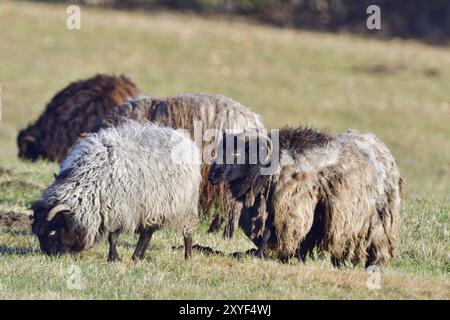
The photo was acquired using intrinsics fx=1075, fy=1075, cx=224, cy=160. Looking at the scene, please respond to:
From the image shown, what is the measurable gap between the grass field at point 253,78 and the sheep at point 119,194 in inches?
37.1

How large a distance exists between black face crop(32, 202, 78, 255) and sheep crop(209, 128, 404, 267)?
1609mm

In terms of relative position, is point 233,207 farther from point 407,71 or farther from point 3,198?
point 407,71

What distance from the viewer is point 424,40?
4591cm

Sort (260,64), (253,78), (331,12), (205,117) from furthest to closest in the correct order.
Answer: (331,12), (260,64), (253,78), (205,117)

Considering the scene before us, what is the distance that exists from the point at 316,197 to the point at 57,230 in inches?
107

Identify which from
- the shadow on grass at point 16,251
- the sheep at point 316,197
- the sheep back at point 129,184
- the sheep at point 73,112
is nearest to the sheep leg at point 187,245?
→ the sheep back at point 129,184

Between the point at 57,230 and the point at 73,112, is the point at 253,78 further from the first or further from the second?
the point at 57,230

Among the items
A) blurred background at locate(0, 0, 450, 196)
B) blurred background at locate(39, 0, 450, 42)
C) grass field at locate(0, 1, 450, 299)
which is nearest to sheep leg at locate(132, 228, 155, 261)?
grass field at locate(0, 1, 450, 299)

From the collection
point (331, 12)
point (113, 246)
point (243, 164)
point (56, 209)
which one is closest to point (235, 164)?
point (243, 164)

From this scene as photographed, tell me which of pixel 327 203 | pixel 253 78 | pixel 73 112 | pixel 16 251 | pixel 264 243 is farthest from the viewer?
pixel 253 78

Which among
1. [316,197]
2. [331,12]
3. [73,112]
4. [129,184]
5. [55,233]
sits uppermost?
[331,12]

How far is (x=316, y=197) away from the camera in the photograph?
36.2ft

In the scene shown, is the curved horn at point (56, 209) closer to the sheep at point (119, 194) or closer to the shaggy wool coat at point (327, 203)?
the sheep at point (119, 194)

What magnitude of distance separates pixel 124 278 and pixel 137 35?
30.0 m
